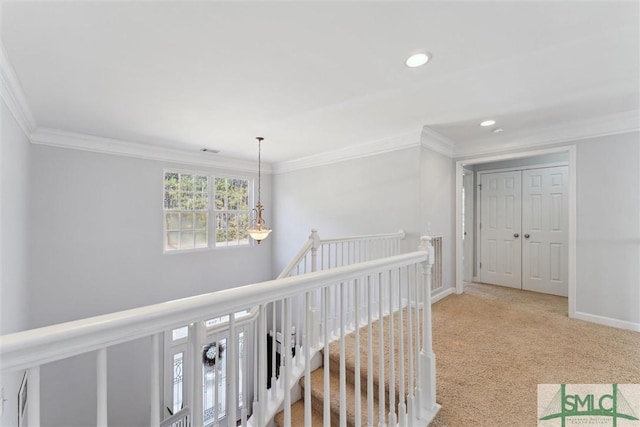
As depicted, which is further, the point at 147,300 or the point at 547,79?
the point at 147,300

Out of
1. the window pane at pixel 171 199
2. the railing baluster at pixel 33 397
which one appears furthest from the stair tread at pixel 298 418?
the window pane at pixel 171 199

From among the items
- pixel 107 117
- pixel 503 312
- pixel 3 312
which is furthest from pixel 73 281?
pixel 503 312

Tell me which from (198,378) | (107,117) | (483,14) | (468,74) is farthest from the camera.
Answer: (107,117)

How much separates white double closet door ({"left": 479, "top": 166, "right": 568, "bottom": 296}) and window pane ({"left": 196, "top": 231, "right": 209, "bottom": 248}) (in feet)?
15.8

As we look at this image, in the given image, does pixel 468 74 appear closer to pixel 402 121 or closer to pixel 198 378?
pixel 402 121

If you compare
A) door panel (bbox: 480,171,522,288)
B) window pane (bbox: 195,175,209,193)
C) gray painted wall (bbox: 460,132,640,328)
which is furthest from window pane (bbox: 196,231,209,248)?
gray painted wall (bbox: 460,132,640,328)

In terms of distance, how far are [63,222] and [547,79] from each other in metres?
5.25

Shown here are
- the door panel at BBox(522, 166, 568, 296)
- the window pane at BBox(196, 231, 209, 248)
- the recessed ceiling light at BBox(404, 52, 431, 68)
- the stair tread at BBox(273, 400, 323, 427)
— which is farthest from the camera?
the window pane at BBox(196, 231, 209, 248)

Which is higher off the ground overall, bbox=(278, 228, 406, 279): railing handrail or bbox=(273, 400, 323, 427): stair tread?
bbox=(278, 228, 406, 279): railing handrail

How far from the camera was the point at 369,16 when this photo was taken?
155 centimetres

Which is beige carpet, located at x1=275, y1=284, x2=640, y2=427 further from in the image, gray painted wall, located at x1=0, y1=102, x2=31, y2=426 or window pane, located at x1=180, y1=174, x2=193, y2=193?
window pane, located at x1=180, y1=174, x2=193, y2=193

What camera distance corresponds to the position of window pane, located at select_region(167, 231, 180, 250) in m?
4.48

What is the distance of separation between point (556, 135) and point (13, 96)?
5.40 m

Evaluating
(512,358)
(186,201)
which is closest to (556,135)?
(512,358)
